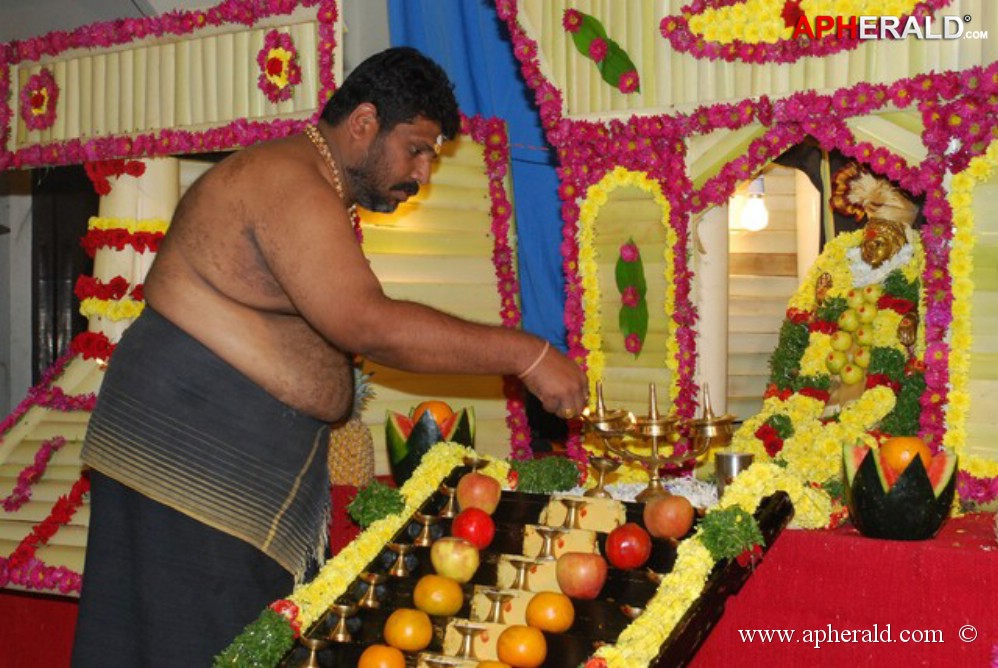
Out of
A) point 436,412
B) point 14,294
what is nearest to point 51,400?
point 436,412

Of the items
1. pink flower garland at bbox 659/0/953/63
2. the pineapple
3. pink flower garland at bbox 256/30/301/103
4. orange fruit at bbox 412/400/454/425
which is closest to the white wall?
pink flower garland at bbox 256/30/301/103

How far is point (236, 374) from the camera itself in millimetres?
2645

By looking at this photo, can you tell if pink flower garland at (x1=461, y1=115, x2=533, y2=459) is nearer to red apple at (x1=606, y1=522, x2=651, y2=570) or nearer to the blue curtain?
the blue curtain

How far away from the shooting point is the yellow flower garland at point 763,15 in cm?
452

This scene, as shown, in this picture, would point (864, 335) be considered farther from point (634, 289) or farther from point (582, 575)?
point (582, 575)

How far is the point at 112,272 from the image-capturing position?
589 cm

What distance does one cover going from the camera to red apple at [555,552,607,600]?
8.14 feet

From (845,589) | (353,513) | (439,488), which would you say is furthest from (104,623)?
(845,589)

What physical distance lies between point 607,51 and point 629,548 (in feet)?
10.5

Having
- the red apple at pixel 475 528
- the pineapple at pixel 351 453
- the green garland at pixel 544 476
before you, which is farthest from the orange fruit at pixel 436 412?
the red apple at pixel 475 528

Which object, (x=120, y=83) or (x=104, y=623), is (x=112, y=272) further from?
(x=104, y=623)

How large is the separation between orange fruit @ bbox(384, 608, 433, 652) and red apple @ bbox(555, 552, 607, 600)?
0.31 m

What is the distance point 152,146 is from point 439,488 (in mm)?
3558

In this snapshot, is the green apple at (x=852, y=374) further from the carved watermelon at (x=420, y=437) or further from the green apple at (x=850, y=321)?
the carved watermelon at (x=420, y=437)
